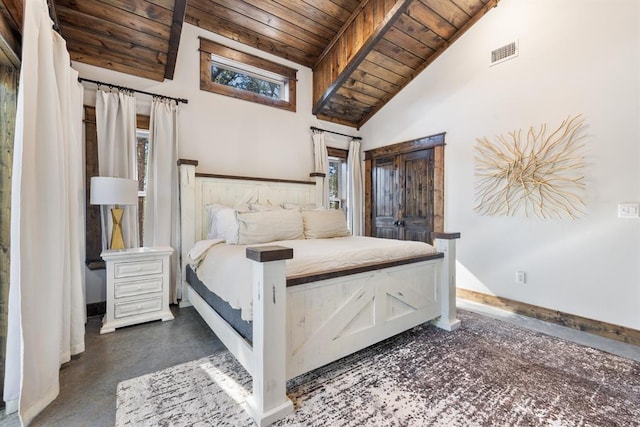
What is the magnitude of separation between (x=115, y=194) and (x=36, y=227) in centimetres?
101

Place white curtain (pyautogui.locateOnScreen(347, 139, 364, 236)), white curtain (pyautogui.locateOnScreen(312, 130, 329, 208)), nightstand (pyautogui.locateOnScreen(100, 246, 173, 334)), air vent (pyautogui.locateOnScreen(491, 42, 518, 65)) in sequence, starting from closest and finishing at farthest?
nightstand (pyautogui.locateOnScreen(100, 246, 173, 334))
air vent (pyautogui.locateOnScreen(491, 42, 518, 65))
white curtain (pyautogui.locateOnScreen(312, 130, 329, 208))
white curtain (pyautogui.locateOnScreen(347, 139, 364, 236))

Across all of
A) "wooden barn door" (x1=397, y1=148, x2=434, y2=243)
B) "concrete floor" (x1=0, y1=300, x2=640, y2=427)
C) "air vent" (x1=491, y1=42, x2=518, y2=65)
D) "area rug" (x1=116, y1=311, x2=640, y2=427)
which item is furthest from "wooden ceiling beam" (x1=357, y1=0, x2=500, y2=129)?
"area rug" (x1=116, y1=311, x2=640, y2=427)

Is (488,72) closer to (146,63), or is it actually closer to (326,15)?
(326,15)

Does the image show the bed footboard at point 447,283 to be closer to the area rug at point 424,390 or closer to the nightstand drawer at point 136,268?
the area rug at point 424,390

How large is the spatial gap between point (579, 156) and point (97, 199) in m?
4.40

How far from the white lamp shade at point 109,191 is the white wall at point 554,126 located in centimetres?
362

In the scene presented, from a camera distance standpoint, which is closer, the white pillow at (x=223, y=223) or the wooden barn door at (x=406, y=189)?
the white pillow at (x=223, y=223)

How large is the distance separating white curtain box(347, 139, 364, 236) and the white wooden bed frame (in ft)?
6.99

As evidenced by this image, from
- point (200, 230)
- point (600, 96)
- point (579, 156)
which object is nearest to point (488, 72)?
point (600, 96)

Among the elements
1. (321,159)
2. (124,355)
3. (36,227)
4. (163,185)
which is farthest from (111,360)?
(321,159)

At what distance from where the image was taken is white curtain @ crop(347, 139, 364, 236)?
4781 millimetres

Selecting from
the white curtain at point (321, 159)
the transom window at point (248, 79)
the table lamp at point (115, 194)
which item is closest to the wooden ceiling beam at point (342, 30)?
the transom window at point (248, 79)

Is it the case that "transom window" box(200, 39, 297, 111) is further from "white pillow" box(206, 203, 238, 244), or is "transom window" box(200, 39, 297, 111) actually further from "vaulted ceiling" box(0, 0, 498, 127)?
"white pillow" box(206, 203, 238, 244)

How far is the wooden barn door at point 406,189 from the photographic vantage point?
391cm
